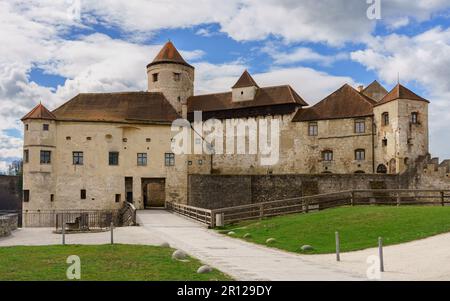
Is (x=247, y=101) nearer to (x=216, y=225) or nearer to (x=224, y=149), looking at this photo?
(x=224, y=149)

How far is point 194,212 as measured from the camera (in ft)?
110

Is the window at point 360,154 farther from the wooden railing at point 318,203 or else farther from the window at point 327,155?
the wooden railing at point 318,203

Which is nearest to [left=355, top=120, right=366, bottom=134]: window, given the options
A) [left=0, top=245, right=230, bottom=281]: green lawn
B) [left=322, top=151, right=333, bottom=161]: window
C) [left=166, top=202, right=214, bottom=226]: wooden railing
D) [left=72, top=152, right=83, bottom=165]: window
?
[left=322, top=151, right=333, bottom=161]: window

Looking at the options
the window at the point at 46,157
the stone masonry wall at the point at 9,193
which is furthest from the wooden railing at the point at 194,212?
the stone masonry wall at the point at 9,193

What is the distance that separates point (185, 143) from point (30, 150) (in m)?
13.5

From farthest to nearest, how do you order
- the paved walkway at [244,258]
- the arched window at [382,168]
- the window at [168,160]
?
the arched window at [382,168]
the window at [168,160]
the paved walkway at [244,258]

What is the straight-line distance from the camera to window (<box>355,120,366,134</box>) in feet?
167

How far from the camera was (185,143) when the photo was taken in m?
48.9

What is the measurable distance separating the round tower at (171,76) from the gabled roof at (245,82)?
5.71 m

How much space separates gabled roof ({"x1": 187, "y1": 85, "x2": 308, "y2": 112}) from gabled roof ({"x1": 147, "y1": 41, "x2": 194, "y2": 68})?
180 inches

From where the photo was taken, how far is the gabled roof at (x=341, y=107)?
2032 inches
